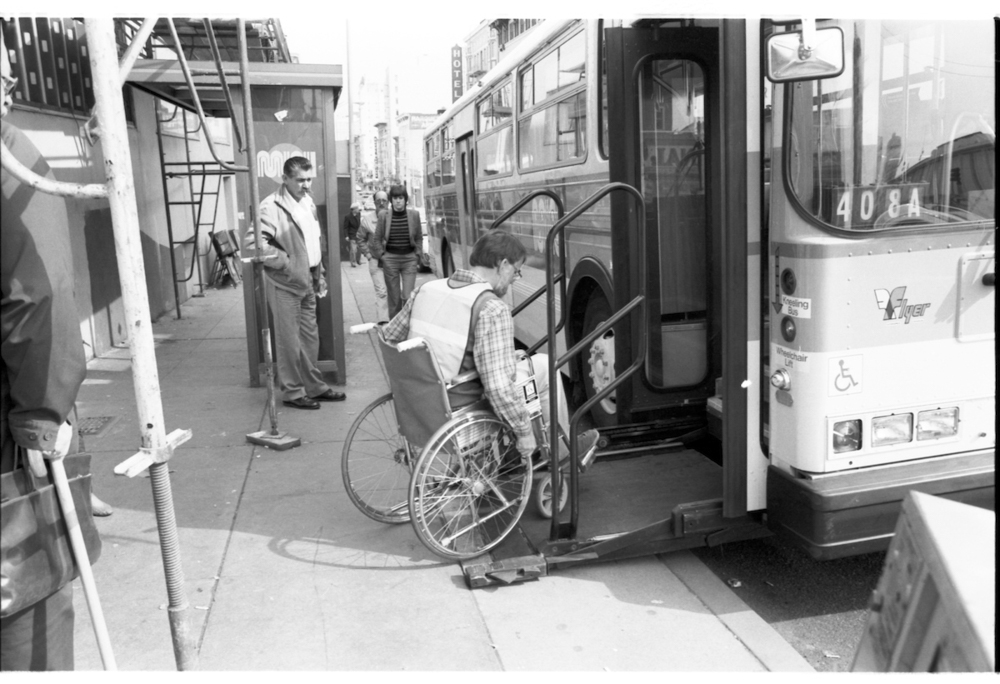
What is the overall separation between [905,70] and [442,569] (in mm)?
2988

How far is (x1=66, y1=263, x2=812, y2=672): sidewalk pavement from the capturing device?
3.40 meters

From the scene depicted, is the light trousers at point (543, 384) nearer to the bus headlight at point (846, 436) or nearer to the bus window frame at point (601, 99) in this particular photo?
the bus headlight at point (846, 436)

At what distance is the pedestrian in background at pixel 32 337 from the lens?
2.21 m

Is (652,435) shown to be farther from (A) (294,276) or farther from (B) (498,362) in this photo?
(A) (294,276)

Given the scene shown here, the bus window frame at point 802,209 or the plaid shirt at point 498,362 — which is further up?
the bus window frame at point 802,209

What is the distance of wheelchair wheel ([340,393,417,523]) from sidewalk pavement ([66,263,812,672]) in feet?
0.37

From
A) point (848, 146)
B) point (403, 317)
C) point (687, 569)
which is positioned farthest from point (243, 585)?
point (848, 146)

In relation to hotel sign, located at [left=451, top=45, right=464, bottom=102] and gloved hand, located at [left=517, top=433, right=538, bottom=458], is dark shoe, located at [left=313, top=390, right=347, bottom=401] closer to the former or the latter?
gloved hand, located at [left=517, top=433, right=538, bottom=458]

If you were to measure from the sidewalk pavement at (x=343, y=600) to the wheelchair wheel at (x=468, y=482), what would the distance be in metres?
0.21

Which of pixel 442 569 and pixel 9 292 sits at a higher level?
pixel 9 292


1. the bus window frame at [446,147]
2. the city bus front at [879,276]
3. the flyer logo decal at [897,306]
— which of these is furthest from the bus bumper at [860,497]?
the bus window frame at [446,147]

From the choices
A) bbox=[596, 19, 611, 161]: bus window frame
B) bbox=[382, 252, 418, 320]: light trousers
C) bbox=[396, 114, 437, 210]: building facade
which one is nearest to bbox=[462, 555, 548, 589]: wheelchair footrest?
bbox=[596, 19, 611, 161]: bus window frame

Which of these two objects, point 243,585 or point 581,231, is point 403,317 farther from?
point 581,231

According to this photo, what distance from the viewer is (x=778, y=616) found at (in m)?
3.85
